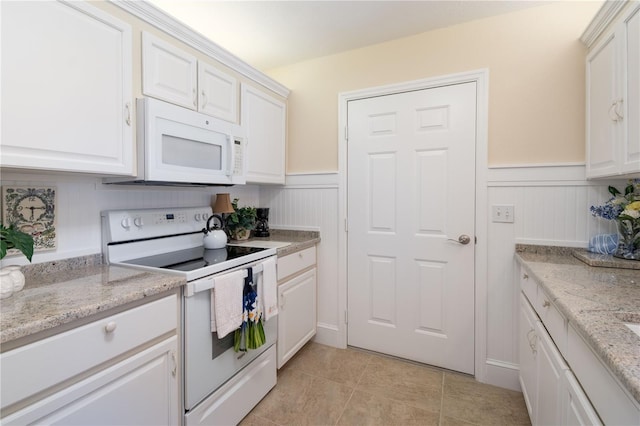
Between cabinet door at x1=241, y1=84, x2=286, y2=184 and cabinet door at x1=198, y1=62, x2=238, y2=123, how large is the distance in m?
0.10

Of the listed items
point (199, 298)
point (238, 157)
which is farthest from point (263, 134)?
point (199, 298)

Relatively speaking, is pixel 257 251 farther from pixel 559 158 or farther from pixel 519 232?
pixel 559 158

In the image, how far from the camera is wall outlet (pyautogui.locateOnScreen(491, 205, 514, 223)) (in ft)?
6.41

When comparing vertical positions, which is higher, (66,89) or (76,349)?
(66,89)

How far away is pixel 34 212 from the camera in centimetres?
134

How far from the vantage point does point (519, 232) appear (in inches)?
76.3

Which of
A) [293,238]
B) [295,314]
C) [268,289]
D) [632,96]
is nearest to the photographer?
[632,96]

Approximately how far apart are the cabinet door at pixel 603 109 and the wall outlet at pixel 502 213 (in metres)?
0.44

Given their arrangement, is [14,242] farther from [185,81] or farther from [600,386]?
[600,386]

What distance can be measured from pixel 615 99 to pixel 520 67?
2.04 feet

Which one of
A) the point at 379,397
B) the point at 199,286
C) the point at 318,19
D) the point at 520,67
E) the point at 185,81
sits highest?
the point at 318,19

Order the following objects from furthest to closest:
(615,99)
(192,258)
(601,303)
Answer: (192,258) < (615,99) < (601,303)

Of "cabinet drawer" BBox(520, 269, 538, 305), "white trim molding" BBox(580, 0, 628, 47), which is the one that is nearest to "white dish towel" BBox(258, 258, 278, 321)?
"cabinet drawer" BBox(520, 269, 538, 305)

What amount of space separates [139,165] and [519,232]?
2.27 meters
